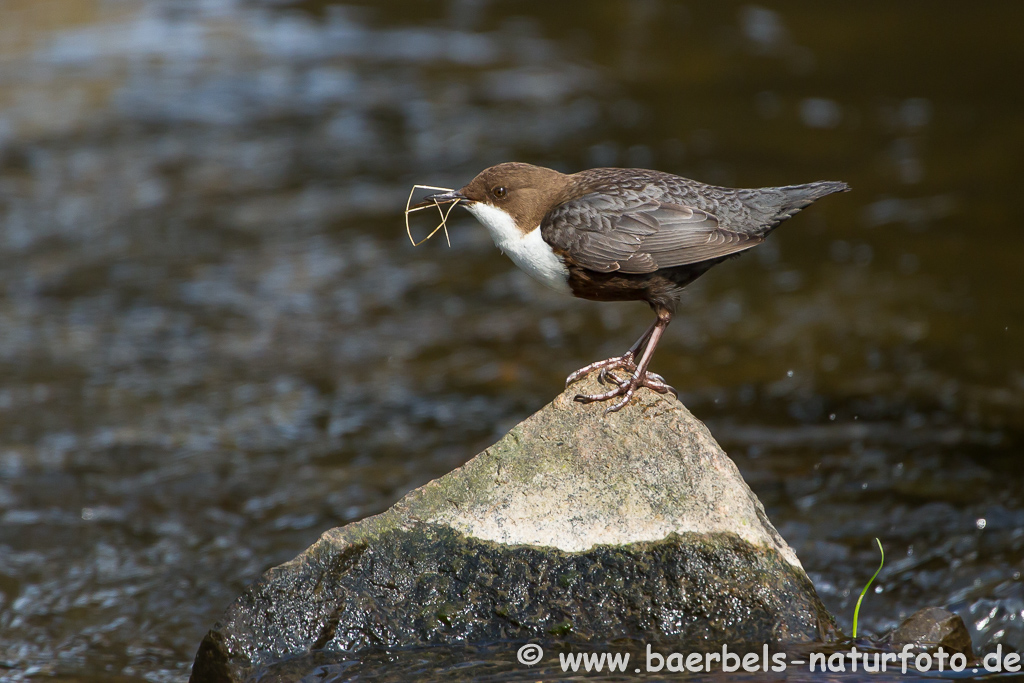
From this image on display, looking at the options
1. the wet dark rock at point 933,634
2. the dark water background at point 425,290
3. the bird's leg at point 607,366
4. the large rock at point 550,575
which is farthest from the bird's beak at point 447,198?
the wet dark rock at point 933,634

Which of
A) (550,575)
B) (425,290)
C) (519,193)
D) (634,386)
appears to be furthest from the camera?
(425,290)

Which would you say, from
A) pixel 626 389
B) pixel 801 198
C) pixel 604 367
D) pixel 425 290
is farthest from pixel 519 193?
pixel 425 290

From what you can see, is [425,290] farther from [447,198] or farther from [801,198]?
[801,198]

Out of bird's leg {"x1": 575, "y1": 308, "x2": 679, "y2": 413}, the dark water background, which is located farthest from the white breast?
the dark water background

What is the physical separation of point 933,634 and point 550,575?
4.32 ft

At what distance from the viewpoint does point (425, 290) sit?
7836 millimetres

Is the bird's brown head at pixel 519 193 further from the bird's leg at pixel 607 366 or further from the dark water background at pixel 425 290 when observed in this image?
the dark water background at pixel 425 290

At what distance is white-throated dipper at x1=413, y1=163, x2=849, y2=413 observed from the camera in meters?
3.71

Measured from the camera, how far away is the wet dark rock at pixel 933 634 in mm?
3420

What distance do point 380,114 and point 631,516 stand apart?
8.52m

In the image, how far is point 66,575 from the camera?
185 inches

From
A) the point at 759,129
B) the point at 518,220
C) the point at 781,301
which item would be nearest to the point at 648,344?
the point at 518,220

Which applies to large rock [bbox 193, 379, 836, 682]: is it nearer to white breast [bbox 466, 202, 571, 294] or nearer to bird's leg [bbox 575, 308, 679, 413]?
bird's leg [bbox 575, 308, 679, 413]

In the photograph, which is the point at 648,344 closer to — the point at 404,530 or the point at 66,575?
the point at 404,530
